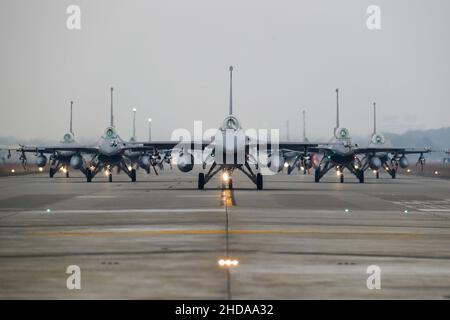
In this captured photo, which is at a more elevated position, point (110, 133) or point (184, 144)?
point (110, 133)

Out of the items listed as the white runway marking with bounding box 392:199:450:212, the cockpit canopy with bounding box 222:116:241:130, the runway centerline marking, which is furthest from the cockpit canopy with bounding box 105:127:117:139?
the runway centerline marking

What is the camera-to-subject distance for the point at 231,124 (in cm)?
3975

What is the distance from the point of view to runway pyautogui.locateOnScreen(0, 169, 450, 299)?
36.7ft

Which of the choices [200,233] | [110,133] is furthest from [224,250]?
[110,133]

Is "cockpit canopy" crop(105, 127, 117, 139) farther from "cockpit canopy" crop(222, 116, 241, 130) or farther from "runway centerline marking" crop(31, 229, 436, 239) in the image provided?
"runway centerline marking" crop(31, 229, 436, 239)

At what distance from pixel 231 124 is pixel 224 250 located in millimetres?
24426

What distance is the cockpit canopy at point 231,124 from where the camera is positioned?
3959cm

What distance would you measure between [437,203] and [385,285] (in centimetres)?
2168

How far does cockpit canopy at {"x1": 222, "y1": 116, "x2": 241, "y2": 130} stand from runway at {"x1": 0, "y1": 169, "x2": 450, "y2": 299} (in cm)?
1072

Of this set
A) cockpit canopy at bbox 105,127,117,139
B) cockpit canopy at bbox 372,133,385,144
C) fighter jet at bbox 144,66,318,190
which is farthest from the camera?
cockpit canopy at bbox 372,133,385,144

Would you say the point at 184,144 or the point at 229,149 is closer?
the point at 229,149

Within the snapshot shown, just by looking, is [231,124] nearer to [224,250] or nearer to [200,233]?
[200,233]

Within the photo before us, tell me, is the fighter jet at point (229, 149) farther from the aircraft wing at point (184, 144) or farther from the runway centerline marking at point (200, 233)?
the runway centerline marking at point (200, 233)

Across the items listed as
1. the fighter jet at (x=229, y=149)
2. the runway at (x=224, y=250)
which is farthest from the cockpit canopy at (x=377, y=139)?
the runway at (x=224, y=250)
